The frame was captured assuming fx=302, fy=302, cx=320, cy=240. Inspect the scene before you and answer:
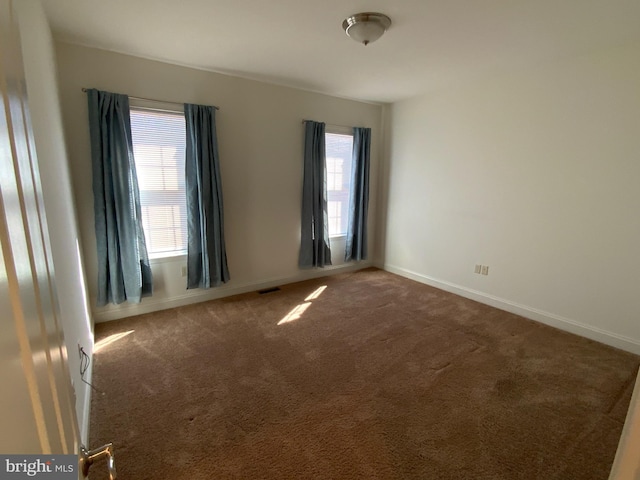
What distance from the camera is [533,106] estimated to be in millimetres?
2930

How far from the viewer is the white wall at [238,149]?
263 cm

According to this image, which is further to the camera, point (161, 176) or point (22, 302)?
point (161, 176)

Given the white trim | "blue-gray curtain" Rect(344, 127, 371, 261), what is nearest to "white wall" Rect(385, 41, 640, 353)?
"blue-gray curtain" Rect(344, 127, 371, 261)

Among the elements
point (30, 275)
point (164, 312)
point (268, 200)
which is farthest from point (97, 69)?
point (30, 275)

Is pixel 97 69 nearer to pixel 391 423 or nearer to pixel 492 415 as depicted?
pixel 391 423

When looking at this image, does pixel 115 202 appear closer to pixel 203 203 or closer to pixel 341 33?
pixel 203 203

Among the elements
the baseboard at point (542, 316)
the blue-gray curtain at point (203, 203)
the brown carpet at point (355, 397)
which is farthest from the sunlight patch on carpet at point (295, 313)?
the baseboard at point (542, 316)

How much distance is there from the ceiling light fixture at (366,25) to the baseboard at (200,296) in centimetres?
281

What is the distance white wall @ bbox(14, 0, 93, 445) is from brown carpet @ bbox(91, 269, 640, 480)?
36 cm

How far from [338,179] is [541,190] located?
238 centimetres

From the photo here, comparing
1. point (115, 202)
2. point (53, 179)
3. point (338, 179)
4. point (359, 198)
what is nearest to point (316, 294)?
point (359, 198)

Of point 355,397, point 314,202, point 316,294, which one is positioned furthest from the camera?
point 314,202

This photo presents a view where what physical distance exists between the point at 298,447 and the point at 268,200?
269 centimetres

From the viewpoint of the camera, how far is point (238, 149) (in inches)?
134
